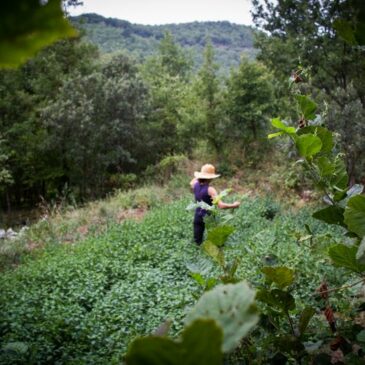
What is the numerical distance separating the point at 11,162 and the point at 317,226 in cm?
1455

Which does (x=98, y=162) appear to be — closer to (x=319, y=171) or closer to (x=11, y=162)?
(x=11, y=162)

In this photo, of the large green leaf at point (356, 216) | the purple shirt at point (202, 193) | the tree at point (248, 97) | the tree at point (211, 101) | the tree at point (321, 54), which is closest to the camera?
the large green leaf at point (356, 216)

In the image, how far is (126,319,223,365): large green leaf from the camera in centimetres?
35

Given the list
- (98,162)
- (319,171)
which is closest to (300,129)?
(319,171)

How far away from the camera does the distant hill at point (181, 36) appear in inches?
2398

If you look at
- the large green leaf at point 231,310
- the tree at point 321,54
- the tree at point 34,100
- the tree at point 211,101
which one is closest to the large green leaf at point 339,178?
the large green leaf at point 231,310

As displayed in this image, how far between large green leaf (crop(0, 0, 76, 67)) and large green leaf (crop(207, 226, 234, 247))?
1148mm

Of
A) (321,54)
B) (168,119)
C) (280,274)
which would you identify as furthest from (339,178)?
(168,119)

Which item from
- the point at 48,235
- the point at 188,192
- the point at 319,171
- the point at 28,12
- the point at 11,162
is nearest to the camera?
the point at 28,12

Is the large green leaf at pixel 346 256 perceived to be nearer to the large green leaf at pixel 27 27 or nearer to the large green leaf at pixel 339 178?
the large green leaf at pixel 339 178

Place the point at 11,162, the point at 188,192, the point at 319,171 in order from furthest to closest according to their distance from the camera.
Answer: the point at 11,162
the point at 188,192
the point at 319,171

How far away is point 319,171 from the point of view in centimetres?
143

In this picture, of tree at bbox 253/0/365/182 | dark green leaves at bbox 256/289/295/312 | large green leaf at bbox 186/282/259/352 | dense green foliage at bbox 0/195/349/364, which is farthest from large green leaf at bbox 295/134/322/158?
tree at bbox 253/0/365/182

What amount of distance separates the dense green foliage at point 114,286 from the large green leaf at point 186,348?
1520mm
